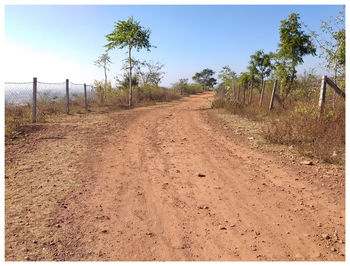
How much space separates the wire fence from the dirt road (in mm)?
5922

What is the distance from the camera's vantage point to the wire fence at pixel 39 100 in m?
9.51

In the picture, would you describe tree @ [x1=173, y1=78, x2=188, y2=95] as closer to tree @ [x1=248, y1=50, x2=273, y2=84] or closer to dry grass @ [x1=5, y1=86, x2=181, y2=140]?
dry grass @ [x1=5, y1=86, x2=181, y2=140]

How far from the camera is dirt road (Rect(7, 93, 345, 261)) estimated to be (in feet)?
7.89

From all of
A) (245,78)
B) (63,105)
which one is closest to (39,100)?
(63,105)

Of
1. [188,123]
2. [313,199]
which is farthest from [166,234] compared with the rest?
[188,123]

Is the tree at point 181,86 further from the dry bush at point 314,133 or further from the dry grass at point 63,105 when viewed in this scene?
the dry bush at point 314,133

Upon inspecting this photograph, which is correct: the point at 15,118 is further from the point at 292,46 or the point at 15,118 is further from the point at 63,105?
the point at 292,46

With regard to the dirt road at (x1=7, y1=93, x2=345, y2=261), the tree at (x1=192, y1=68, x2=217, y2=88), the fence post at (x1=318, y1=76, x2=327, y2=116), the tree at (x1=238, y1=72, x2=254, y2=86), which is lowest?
the dirt road at (x1=7, y1=93, x2=345, y2=261)

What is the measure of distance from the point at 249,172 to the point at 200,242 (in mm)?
2080

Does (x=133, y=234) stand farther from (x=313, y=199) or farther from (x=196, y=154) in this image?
(x=196, y=154)

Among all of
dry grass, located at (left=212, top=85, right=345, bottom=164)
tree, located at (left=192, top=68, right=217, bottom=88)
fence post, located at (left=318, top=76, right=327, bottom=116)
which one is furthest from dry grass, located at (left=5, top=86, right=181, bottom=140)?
tree, located at (left=192, top=68, right=217, bottom=88)

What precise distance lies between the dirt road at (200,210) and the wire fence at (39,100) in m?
5.92

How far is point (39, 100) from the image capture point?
464 inches

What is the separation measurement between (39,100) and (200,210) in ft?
36.8
